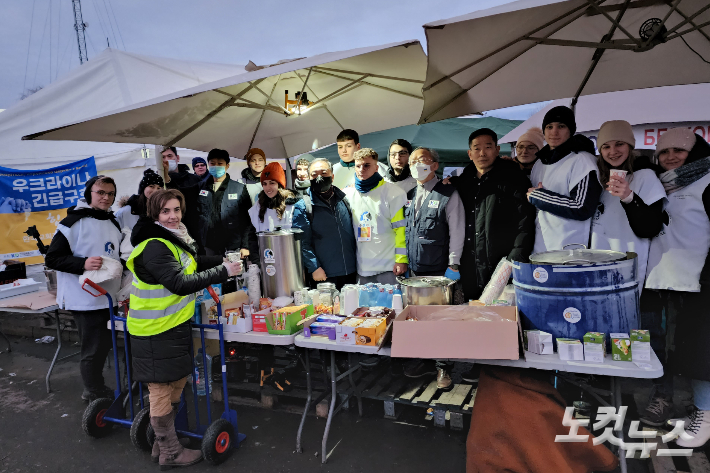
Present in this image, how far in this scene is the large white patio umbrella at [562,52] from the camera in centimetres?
262

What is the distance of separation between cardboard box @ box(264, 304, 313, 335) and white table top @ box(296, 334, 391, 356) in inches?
3.4

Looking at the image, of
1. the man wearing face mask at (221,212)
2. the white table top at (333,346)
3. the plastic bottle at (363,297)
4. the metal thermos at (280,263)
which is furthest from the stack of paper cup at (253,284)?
the man wearing face mask at (221,212)

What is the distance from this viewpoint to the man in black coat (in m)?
3.28

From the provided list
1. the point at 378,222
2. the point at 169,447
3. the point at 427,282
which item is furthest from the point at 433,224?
the point at 169,447

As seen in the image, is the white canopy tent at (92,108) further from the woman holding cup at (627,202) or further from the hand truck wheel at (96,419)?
the woman holding cup at (627,202)

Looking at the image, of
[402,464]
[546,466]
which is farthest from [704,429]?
[402,464]

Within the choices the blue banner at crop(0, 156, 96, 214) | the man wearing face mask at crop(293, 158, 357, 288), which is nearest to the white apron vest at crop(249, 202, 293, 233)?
the man wearing face mask at crop(293, 158, 357, 288)

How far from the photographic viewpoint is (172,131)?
13.7ft

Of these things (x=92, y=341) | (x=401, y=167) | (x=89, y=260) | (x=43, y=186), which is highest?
(x=43, y=186)

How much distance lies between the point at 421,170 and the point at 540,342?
1668mm

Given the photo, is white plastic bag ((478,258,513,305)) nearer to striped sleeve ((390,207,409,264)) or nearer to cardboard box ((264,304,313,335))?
striped sleeve ((390,207,409,264))

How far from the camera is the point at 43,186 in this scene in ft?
22.8

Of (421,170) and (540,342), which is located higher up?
(421,170)

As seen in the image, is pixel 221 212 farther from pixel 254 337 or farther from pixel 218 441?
pixel 218 441
